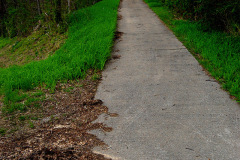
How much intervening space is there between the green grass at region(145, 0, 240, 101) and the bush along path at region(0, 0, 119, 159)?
2.73m

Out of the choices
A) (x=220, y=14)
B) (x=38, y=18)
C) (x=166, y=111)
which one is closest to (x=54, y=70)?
(x=166, y=111)

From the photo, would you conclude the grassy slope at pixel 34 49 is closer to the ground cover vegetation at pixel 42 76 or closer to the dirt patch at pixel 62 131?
the ground cover vegetation at pixel 42 76

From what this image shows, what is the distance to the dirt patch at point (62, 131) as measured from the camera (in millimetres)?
2979

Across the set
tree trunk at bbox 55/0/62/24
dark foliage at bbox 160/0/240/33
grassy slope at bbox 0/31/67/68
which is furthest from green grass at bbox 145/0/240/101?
tree trunk at bbox 55/0/62/24

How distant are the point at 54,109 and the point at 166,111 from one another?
2070 millimetres

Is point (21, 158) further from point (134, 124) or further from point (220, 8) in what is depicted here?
point (220, 8)

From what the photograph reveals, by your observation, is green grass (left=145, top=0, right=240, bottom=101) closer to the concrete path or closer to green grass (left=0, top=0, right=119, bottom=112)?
the concrete path

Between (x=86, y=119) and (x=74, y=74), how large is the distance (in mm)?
1973

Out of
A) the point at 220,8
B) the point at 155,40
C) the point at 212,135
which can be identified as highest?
the point at 220,8

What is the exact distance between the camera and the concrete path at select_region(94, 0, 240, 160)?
3070mm

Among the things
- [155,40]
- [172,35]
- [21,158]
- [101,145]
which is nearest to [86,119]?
[101,145]

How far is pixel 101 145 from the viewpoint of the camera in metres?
3.20

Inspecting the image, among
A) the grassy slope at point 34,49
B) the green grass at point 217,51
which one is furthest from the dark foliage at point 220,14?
the grassy slope at point 34,49

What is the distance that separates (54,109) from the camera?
4.25 m
